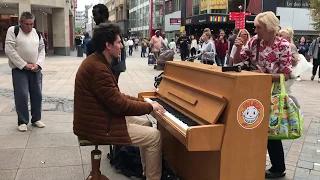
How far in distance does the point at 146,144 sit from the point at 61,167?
135cm

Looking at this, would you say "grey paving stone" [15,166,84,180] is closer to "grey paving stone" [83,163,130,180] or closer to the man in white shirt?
"grey paving stone" [83,163,130,180]

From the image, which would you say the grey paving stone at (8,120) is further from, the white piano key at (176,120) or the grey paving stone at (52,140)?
the white piano key at (176,120)

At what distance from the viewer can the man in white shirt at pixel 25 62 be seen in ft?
16.0

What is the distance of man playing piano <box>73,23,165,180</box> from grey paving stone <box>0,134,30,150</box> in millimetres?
1997

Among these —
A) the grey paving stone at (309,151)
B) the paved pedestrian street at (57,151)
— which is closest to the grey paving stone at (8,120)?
the paved pedestrian street at (57,151)

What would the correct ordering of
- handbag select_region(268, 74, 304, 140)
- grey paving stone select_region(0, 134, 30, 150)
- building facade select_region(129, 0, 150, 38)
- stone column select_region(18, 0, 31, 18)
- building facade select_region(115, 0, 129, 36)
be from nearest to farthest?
1. handbag select_region(268, 74, 304, 140)
2. grey paving stone select_region(0, 134, 30, 150)
3. stone column select_region(18, 0, 31, 18)
4. building facade select_region(129, 0, 150, 38)
5. building facade select_region(115, 0, 129, 36)

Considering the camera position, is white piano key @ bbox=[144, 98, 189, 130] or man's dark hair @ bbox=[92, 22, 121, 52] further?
man's dark hair @ bbox=[92, 22, 121, 52]

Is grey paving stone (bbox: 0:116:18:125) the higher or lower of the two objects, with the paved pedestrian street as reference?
higher

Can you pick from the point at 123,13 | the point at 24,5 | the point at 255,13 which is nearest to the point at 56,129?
the point at 24,5

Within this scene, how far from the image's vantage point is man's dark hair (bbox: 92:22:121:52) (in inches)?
112

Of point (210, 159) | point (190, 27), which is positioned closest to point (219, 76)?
point (210, 159)

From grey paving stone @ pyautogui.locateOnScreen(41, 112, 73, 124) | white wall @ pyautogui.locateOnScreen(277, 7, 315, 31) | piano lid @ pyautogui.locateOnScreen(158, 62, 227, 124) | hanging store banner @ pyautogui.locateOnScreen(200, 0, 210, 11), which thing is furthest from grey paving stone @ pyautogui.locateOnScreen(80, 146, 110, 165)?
hanging store banner @ pyautogui.locateOnScreen(200, 0, 210, 11)

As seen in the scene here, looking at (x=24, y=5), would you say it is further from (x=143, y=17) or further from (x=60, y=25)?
(x=143, y=17)

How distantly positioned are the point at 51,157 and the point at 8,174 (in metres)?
0.61
